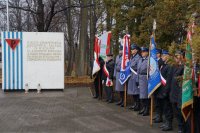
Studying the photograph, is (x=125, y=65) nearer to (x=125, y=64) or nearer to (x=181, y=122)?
(x=125, y=64)

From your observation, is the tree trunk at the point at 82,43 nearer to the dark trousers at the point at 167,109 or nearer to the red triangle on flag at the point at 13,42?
the red triangle on flag at the point at 13,42

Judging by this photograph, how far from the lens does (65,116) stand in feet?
36.5

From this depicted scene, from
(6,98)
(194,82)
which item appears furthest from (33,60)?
(194,82)

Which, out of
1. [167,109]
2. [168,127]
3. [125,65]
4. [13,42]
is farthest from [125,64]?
[13,42]

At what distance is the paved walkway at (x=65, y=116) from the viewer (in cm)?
948

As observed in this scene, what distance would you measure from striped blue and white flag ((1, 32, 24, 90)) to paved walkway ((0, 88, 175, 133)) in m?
1.20

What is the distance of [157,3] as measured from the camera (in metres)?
13.4

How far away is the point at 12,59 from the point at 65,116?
6519 millimetres

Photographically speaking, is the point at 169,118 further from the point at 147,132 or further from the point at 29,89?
the point at 29,89

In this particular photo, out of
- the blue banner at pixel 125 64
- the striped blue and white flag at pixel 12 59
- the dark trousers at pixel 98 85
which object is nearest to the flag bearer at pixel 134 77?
the blue banner at pixel 125 64

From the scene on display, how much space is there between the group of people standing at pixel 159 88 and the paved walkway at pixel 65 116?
0.41m

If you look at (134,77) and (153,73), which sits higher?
(153,73)

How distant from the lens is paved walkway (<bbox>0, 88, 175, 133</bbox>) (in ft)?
31.1

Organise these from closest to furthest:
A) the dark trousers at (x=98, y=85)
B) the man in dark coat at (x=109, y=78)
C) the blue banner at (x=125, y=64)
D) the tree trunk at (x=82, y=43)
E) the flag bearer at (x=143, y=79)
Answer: the flag bearer at (x=143, y=79)
the blue banner at (x=125, y=64)
the man in dark coat at (x=109, y=78)
the dark trousers at (x=98, y=85)
the tree trunk at (x=82, y=43)
